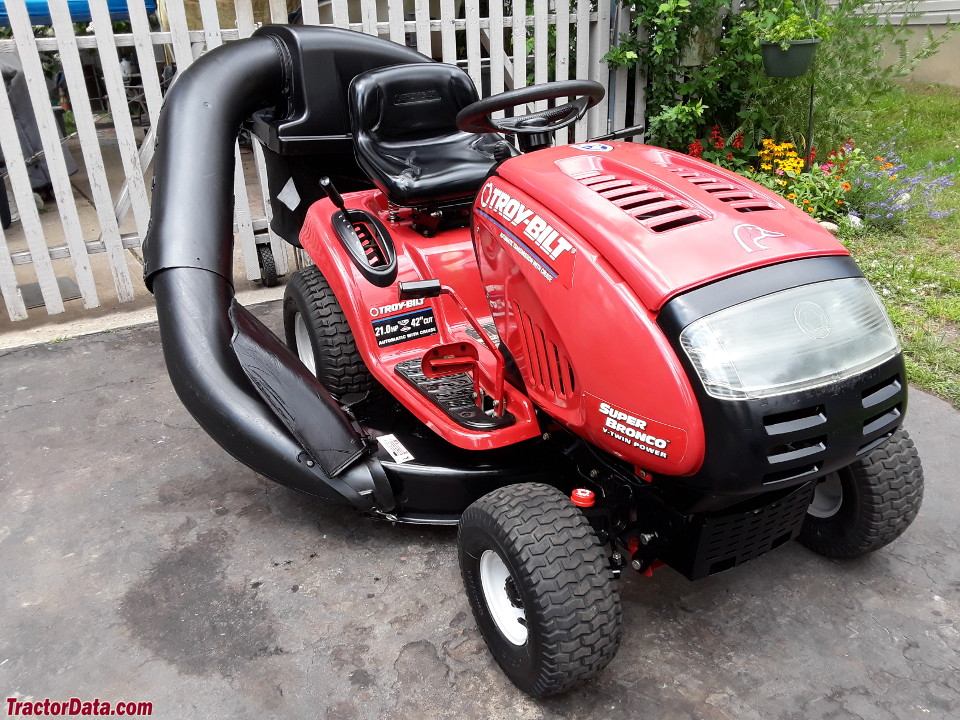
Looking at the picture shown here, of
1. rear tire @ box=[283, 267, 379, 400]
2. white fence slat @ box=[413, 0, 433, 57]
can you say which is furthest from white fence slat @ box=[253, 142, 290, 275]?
rear tire @ box=[283, 267, 379, 400]

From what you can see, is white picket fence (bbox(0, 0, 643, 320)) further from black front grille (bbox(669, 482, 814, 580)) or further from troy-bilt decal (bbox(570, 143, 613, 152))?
black front grille (bbox(669, 482, 814, 580))

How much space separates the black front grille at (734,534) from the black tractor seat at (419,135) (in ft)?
5.06

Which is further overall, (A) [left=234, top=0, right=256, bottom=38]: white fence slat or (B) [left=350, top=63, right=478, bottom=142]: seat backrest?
(A) [left=234, top=0, right=256, bottom=38]: white fence slat

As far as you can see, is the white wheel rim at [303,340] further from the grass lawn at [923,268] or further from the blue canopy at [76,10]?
the blue canopy at [76,10]

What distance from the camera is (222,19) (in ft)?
23.1

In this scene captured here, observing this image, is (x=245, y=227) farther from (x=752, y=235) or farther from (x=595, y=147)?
(x=752, y=235)

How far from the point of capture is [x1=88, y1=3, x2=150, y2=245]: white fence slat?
14.0 feet

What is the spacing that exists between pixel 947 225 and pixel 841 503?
3.56 meters

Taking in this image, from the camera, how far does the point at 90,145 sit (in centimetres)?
443

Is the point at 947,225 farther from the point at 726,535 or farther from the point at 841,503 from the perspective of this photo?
the point at 726,535

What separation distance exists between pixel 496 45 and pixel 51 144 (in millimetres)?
2498

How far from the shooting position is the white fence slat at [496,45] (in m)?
4.95

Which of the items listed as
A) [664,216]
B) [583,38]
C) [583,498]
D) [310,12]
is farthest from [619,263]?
[583,38]

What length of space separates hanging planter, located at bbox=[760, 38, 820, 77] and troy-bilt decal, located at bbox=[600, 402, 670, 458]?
387cm
